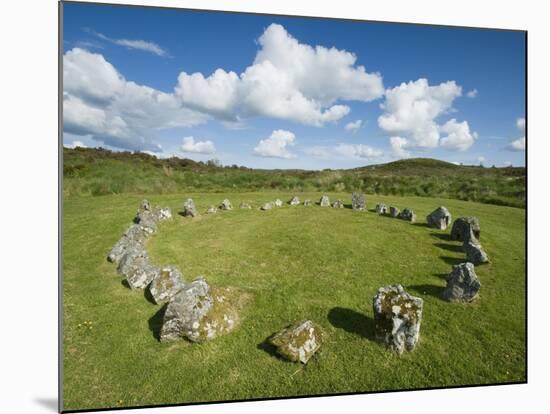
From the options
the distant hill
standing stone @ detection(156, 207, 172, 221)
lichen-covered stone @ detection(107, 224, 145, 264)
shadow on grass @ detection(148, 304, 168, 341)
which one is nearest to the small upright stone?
the distant hill

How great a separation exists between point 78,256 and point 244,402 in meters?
5.73

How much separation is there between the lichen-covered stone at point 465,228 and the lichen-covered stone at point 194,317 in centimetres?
805

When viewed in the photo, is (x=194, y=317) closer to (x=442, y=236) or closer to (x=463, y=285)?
(x=463, y=285)

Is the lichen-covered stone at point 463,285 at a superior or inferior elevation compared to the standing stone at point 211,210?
inferior

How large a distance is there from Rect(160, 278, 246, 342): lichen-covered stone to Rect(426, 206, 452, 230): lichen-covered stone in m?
8.65

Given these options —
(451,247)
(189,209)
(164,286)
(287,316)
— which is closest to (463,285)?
(451,247)

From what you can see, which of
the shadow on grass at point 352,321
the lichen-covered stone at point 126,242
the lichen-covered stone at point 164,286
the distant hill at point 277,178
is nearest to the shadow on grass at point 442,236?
the distant hill at point 277,178

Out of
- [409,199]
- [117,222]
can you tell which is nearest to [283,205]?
[409,199]

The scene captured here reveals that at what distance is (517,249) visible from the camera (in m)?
8.48

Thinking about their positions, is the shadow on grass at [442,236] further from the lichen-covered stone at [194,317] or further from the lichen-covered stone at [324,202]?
the lichen-covered stone at [194,317]

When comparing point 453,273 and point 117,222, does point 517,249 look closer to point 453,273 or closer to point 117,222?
point 453,273

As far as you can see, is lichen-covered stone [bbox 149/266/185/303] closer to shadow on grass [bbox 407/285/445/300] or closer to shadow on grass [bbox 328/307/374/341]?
shadow on grass [bbox 328/307/374/341]

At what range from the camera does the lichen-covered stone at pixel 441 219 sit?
451 inches

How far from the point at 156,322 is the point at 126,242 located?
3650mm
